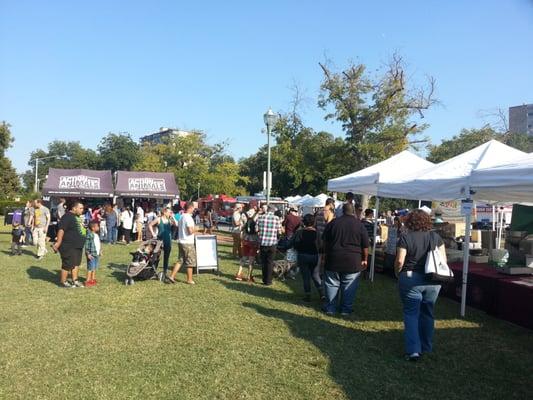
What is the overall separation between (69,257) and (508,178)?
24.4ft

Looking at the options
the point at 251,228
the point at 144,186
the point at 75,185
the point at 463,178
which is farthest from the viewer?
the point at 144,186

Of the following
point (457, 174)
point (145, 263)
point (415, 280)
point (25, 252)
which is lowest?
point (25, 252)

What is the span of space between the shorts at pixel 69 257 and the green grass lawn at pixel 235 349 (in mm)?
479

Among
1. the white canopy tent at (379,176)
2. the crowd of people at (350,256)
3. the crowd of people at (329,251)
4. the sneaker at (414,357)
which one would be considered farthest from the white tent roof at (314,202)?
the sneaker at (414,357)

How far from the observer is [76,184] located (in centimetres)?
2595

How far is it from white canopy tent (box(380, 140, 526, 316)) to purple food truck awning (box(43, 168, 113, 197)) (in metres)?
21.0

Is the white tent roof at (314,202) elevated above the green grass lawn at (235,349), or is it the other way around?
the white tent roof at (314,202)

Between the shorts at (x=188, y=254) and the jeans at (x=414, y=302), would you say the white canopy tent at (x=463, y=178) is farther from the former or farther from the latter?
the shorts at (x=188, y=254)

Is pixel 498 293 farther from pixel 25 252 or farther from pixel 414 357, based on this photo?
pixel 25 252

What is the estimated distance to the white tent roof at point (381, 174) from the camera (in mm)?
10688

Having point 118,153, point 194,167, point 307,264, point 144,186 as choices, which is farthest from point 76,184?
point 118,153

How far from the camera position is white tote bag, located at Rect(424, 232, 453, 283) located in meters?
5.06

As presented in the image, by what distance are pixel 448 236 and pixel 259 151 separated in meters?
49.8

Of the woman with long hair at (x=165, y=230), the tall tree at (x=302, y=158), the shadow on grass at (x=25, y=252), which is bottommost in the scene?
the shadow on grass at (x=25, y=252)
